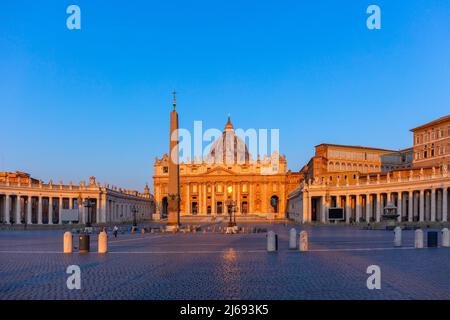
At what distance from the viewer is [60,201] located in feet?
266

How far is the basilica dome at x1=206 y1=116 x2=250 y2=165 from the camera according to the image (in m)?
167

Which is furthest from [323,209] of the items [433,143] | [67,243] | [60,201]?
[67,243]

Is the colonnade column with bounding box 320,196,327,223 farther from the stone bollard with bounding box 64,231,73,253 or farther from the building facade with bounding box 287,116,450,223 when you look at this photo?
the stone bollard with bounding box 64,231,73,253

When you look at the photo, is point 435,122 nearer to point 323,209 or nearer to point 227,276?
point 323,209

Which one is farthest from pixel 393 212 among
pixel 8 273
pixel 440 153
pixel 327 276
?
pixel 8 273

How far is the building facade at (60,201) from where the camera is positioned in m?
72.4

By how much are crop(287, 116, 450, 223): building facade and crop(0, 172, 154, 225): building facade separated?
117 ft

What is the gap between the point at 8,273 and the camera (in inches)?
596

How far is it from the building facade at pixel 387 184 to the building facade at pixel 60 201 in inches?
1399

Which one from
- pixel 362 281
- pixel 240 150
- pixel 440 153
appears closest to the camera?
pixel 362 281
